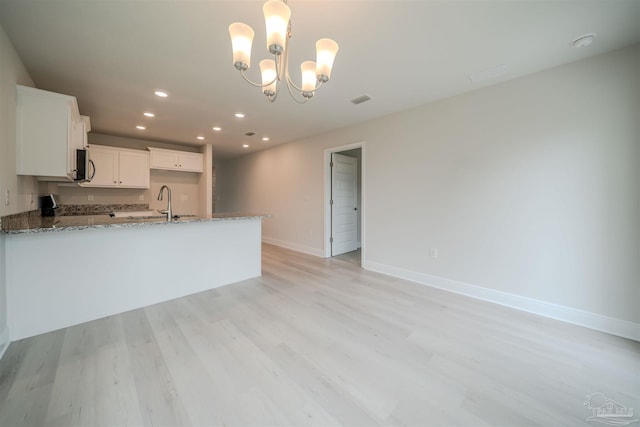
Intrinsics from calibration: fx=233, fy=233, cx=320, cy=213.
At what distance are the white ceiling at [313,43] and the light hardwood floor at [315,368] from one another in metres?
2.53

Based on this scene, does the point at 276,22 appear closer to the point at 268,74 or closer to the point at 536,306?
the point at 268,74

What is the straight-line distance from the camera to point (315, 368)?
1.64 m

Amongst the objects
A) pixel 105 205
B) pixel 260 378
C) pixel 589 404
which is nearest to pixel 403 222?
pixel 589 404

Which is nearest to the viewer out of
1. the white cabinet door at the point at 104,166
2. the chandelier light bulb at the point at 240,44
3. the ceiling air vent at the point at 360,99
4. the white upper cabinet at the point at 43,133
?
the chandelier light bulb at the point at 240,44

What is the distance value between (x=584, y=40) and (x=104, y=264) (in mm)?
4790

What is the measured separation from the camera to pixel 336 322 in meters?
2.26

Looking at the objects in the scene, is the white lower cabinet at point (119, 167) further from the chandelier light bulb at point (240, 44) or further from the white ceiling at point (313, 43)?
the chandelier light bulb at point (240, 44)

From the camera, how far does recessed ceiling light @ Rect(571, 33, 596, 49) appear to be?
6.22ft

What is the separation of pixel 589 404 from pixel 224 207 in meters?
8.31

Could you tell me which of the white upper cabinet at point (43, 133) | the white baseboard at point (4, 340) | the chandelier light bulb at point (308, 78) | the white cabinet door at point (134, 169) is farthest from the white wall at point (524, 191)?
the white cabinet door at point (134, 169)

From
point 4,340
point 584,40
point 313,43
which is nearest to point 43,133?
point 4,340

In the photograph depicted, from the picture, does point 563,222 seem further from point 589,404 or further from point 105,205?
point 105,205

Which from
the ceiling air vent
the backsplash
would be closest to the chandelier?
the ceiling air vent

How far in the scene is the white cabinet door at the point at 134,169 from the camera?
15.3ft
